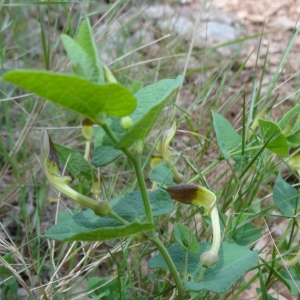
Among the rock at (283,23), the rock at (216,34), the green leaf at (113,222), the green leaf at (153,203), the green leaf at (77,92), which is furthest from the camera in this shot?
the rock at (283,23)

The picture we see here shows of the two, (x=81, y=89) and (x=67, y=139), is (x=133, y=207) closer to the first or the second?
(x=81, y=89)

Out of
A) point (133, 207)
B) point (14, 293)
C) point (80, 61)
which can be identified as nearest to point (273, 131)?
point (133, 207)

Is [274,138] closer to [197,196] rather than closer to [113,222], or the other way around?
[197,196]

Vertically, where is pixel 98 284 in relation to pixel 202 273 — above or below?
below

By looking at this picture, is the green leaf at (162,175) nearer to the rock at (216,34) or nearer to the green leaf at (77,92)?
the green leaf at (77,92)

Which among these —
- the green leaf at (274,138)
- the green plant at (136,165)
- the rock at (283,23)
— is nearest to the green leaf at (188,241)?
the green plant at (136,165)

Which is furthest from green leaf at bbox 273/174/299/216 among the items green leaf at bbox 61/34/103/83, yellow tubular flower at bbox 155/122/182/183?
green leaf at bbox 61/34/103/83

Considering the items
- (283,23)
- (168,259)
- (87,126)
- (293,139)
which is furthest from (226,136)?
(283,23)
